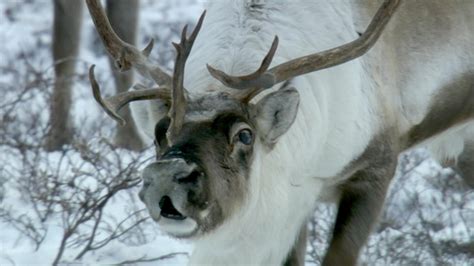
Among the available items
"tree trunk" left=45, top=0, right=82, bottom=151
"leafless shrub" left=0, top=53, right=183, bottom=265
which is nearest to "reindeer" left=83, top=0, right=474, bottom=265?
"leafless shrub" left=0, top=53, right=183, bottom=265

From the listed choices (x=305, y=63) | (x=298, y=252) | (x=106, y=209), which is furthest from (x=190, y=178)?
(x=106, y=209)

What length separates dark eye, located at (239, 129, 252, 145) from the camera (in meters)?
5.07

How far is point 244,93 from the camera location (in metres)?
5.14

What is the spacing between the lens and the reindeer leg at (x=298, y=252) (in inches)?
239

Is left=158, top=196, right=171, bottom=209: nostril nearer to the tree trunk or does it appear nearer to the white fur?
the white fur

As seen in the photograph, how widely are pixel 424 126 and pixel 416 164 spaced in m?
1.59

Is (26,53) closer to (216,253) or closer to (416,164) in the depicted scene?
(416,164)

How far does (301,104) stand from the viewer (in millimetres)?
5461

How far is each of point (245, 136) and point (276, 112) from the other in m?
0.16

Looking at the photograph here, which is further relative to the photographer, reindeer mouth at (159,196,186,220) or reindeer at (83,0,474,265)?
reindeer at (83,0,474,265)

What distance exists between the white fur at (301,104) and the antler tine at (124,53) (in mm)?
130

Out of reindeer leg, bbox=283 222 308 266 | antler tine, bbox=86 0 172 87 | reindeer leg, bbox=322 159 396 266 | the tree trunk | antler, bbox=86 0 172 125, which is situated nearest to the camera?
antler, bbox=86 0 172 125

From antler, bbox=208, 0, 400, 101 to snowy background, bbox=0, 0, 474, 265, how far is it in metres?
1.35

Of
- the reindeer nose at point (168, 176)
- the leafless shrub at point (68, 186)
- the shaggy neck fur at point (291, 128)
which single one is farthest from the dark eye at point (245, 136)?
the leafless shrub at point (68, 186)
